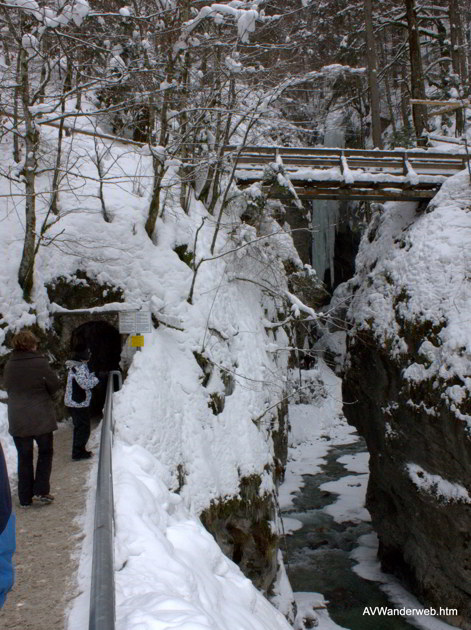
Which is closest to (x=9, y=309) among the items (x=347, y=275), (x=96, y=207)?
(x=96, y=207)

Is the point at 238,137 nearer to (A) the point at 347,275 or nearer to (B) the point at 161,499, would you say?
(B) the point at 161,499

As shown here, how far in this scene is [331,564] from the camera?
13.3 metres

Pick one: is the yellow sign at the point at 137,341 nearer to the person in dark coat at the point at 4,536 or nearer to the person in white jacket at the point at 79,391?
the person in white jacket at the point at 79,391

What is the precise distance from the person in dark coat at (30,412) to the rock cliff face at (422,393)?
835cm

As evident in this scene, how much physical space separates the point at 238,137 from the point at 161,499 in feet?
43.8

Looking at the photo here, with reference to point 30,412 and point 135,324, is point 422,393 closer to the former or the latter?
point 135,324

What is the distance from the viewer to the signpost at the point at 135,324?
354 inches

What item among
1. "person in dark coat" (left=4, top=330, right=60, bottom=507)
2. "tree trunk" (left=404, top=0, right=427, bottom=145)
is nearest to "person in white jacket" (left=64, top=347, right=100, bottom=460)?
"person in dark coat" (left=4, top=330, right=60, bottom=507)

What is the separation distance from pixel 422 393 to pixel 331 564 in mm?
5261

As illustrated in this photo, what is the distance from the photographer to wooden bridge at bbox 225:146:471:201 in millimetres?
13570

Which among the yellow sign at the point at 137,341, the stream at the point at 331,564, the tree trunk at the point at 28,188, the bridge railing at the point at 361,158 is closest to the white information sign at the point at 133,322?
the yellow sign at the point at 137,341

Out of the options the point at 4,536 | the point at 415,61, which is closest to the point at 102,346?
the point at 4,536

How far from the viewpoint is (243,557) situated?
891 cm

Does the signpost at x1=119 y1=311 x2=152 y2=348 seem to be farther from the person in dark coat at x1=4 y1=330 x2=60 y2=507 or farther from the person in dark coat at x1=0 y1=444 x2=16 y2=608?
the person in dark coat at x1=0 y1=444 x2=16 y2=608
